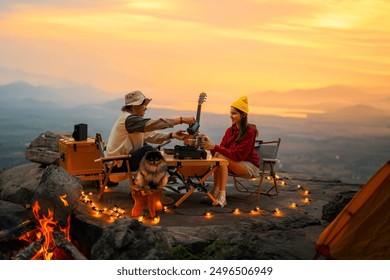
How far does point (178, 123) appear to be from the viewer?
796 centimetres

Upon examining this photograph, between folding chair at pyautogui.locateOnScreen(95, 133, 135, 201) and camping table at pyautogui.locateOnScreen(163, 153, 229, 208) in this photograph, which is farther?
camping table at pyautogui.locateOnScreen(163, 153, 229, 208)

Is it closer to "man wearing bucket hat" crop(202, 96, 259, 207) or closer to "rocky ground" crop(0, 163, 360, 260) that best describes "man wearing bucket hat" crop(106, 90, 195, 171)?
"man wearing bucket hat" crop(202, 96, 259, 207)

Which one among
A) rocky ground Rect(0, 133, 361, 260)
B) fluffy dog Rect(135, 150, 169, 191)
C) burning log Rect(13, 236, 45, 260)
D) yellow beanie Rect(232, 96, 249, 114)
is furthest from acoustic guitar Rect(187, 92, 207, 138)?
burning log Rect(13, 236, 45, 260)

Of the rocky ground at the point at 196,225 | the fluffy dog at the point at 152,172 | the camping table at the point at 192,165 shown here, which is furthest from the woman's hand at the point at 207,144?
the fluffy dog at the point at 152,172

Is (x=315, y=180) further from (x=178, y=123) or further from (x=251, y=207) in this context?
(x=178, y=123)

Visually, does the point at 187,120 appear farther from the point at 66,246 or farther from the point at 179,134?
the point at 66,246

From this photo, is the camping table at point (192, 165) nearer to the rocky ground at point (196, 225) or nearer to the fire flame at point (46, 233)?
the rocky ground at point (196, 225)

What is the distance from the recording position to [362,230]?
19.8 feet

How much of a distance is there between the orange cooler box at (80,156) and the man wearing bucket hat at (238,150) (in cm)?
190

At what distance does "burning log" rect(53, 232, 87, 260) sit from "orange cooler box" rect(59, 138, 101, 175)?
5.59 ft

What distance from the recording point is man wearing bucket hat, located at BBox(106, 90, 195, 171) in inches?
311

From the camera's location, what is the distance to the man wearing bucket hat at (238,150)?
8109mm
